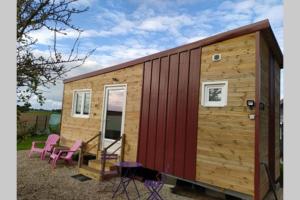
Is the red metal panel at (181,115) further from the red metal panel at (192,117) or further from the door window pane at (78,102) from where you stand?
the door window pane at (78,102)

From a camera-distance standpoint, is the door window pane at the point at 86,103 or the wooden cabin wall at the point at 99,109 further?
the door window pane at the point at 86,103

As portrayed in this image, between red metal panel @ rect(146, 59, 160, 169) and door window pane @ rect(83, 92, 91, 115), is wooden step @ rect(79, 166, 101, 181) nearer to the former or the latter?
red metal panel @ rect(146, 59, 160, 169)

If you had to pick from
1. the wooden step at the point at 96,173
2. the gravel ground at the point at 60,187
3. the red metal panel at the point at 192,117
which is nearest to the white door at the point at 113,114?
the wooden step at the point at 96,173

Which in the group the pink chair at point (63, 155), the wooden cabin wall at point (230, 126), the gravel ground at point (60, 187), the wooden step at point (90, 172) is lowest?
the gravel ground at point (60, 187)

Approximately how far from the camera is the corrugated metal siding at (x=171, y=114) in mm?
5242

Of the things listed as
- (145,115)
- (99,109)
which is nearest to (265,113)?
(145,115)

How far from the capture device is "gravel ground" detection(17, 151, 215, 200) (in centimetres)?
466

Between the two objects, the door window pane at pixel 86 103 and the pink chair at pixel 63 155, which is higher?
the door window pane at pixel 86 103

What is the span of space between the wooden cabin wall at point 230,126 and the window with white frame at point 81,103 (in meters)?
4.59

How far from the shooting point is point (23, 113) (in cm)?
193

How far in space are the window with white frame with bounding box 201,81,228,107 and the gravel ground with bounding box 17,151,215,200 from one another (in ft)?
6.10

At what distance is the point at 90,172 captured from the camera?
6020 millimetres

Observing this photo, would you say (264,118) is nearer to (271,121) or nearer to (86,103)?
(271,121)

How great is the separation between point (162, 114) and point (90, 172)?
87.0 inches
